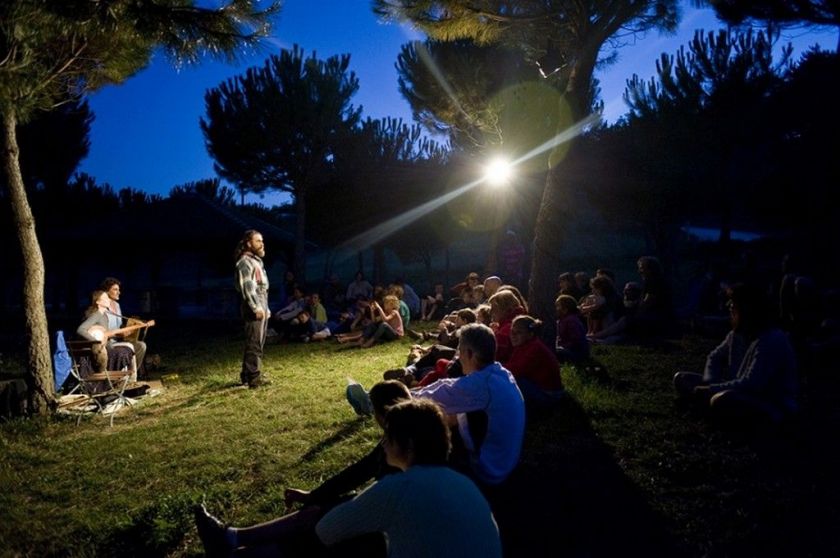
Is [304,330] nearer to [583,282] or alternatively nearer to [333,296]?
[583,282]

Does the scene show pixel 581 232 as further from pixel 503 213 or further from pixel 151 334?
pixel 151 334

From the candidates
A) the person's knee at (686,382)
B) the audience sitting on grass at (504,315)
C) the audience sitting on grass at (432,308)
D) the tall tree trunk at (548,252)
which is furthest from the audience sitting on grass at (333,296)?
the person's knee at (686,382)

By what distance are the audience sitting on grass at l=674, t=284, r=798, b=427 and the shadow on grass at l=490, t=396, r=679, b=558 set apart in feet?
3.54

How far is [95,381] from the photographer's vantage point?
629 cm

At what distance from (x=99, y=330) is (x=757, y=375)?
6974 millimetres

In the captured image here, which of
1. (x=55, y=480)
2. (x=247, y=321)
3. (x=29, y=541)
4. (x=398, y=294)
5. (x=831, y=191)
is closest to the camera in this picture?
(x=29, y=541)

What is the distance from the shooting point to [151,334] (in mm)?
14297

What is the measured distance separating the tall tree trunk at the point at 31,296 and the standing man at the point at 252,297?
7.01ft

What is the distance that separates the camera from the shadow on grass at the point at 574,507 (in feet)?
9.82

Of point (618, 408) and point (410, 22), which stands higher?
point (410, 22)

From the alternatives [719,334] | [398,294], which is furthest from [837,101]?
[398,294]

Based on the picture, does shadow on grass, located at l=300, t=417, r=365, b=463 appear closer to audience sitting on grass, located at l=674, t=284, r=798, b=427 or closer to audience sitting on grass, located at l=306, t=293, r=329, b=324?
audience sitting on grass, located at l=674, t=284, r=798, b=427

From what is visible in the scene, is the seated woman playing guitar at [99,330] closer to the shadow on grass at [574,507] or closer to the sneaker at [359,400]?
the sneaker at [359,400]

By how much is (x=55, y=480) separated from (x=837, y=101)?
75.2ft
